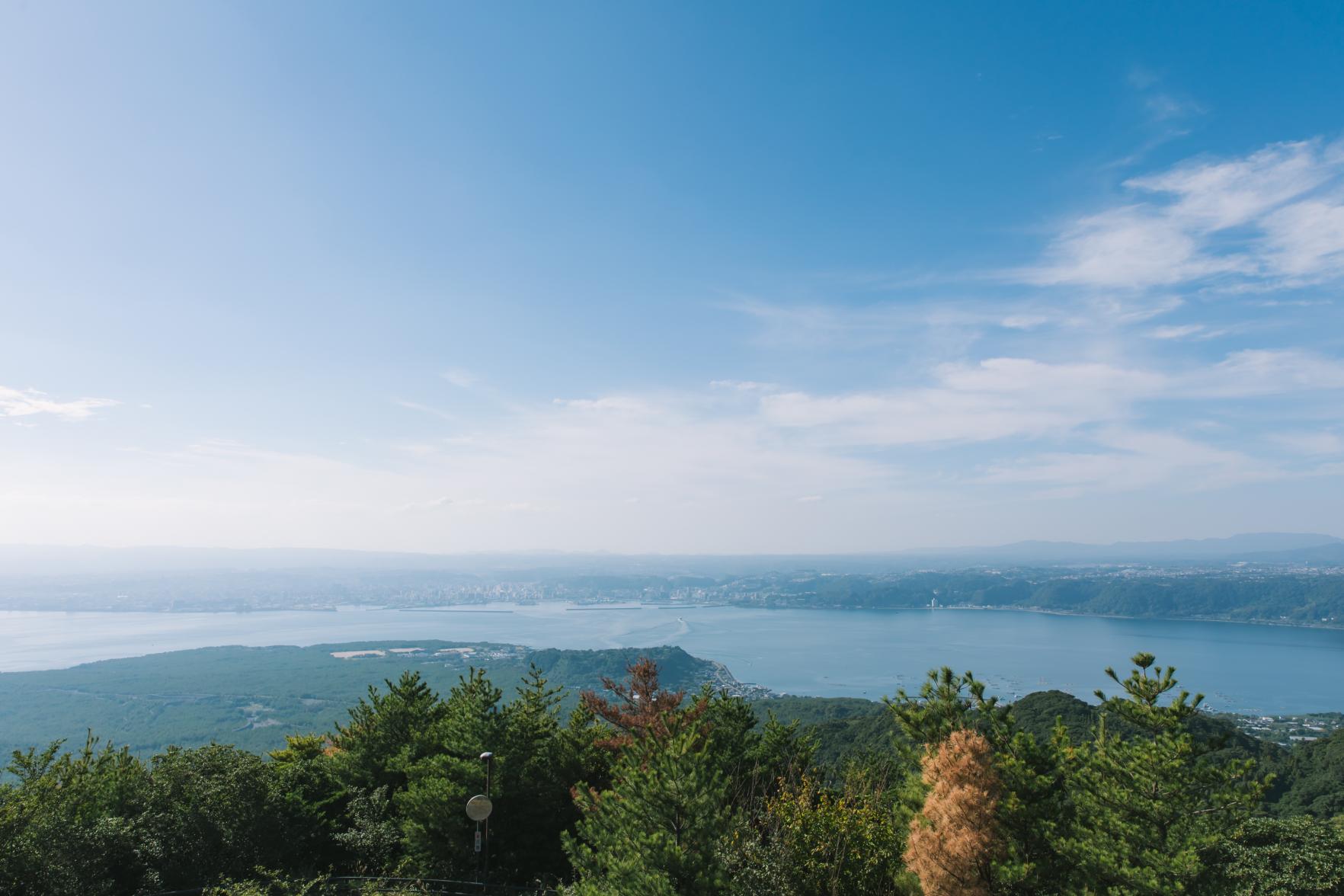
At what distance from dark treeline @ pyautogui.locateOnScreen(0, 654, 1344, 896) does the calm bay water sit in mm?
58444

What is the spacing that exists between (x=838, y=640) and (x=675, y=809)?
102834 mm

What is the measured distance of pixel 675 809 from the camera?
26.2ft

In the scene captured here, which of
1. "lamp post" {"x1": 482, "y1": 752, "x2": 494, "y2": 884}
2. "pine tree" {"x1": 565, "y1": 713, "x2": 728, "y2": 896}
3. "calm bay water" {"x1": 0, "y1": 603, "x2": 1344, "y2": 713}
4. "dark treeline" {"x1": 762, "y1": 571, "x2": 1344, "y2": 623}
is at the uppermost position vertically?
"pine tree" {"x1": 565, "y1": 713, "x2": 728, "y2": 896}

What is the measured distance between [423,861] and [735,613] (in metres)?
140

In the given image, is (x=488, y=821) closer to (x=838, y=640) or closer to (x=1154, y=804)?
(x=1154, y=804)

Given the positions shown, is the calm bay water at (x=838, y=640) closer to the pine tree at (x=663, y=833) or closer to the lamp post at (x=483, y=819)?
the lamp post at (x=483, y=819)

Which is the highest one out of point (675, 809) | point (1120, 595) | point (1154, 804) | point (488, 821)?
point (1154, 804)

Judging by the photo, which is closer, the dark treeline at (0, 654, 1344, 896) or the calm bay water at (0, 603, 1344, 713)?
the dark treeline at (0, 654, 1344, 896)

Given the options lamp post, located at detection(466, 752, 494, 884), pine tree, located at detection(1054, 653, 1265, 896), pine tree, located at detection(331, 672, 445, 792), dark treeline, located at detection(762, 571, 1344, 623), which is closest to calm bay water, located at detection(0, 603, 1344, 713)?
dark treeline, located at detection(762, 571, 1344, 623)

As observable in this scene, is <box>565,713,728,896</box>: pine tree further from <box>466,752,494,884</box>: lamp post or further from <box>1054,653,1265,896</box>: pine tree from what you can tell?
<box>1054,653,1265,896</box>: pine tree

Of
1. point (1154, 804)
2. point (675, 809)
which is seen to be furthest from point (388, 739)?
point (1154, 804)

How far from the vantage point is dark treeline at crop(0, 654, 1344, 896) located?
7285mm

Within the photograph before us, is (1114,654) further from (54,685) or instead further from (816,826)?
(54,685)

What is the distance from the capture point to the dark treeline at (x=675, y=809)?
23.9ft
